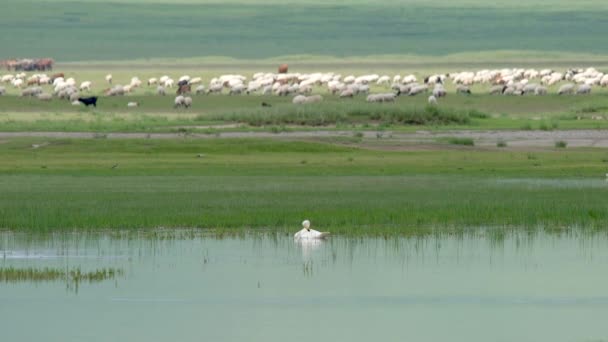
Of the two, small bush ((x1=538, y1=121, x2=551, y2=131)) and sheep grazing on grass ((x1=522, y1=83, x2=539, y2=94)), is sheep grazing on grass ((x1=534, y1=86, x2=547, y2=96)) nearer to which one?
sheep grazing on grass ((x1=522, y1=83, x2=539, y2=94))

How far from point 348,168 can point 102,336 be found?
62.8 feet

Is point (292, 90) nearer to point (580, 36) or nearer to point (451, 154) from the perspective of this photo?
point (451, 154)

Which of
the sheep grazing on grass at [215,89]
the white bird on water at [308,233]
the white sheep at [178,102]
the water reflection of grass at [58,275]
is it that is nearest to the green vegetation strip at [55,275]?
the water reflection of grass at [58,275]

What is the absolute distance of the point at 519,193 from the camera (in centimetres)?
Answer: 2630

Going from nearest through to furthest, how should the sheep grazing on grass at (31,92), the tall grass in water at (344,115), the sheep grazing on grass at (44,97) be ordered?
the tall grass in water at (344,115) < the sheep grazing on grass at (44,97) < the sheep grazing on grass at (31,92)

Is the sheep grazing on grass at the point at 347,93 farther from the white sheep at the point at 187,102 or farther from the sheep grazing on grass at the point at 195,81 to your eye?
the sheep grazing on grass at the point at 195,81

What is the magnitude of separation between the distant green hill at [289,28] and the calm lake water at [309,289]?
96.8m

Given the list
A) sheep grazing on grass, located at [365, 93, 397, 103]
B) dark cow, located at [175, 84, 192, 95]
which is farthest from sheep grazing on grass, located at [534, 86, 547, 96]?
dark cow, located at [175, 84, 192, 95]

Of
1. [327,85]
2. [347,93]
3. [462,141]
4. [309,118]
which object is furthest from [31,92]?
[462,141]

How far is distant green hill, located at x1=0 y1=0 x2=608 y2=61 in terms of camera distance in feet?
390

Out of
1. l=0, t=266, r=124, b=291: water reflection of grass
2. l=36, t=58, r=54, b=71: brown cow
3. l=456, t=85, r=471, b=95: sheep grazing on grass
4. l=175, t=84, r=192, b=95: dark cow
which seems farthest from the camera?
l=36, t=58, r=54, b=71: brown cow

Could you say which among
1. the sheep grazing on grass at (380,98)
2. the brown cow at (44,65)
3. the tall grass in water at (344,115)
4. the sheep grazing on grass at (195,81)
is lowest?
the tall grass in water at (344,115)

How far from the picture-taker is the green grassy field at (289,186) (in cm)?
2242

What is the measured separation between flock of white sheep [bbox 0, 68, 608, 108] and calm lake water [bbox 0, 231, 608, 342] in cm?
3911
